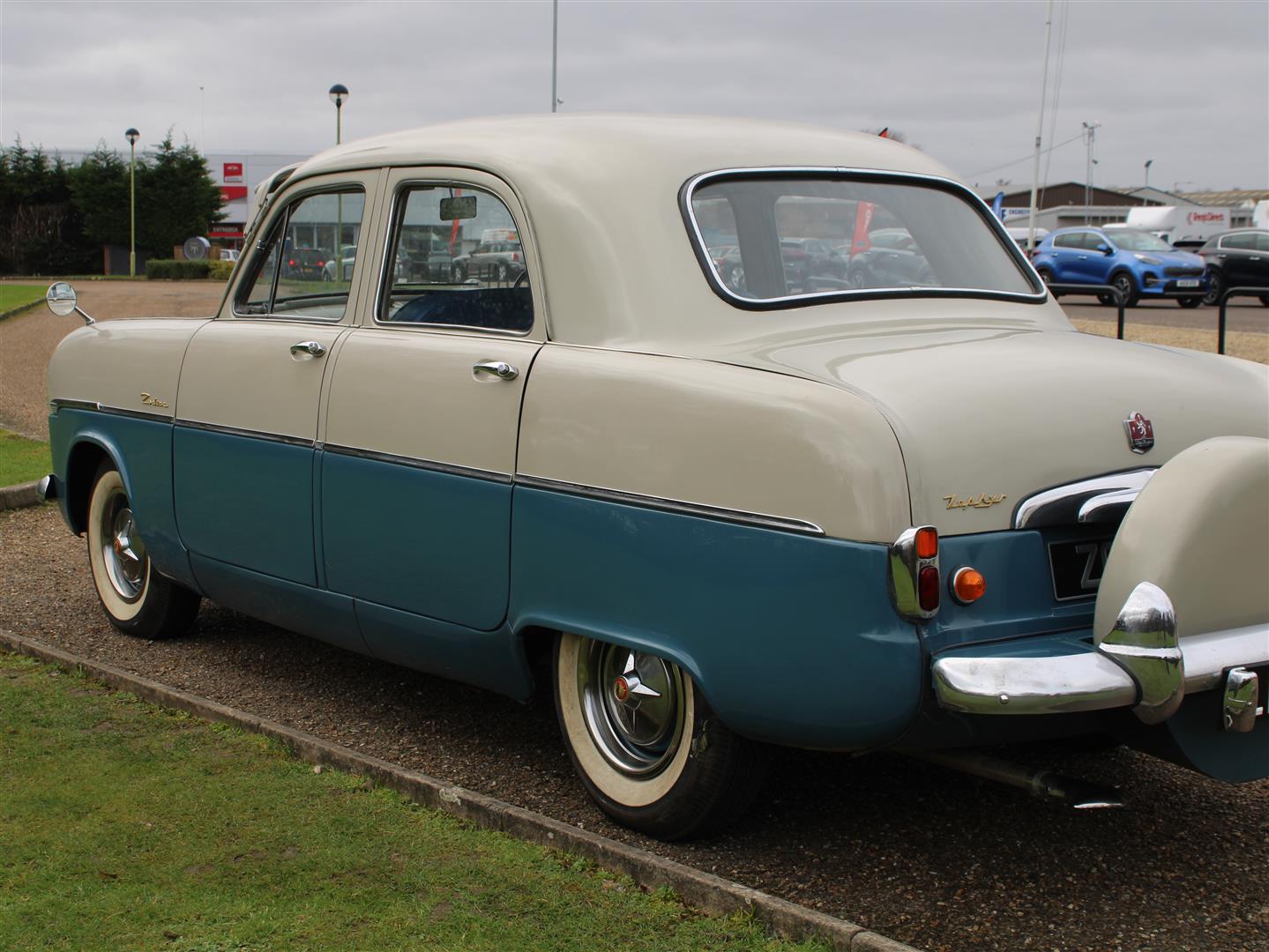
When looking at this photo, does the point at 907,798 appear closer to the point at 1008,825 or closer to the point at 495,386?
the point at 1008,825

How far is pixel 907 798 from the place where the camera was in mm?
4117

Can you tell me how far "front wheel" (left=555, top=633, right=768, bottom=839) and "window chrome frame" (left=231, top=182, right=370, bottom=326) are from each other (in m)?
1.47

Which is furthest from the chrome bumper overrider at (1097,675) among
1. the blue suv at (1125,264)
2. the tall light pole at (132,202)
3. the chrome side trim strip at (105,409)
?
the tall light pole at (132,202)

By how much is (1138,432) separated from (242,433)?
291cm

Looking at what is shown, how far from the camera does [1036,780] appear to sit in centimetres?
339

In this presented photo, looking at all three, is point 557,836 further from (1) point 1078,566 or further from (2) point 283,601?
(2) point 283,601

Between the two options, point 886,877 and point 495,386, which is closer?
point 886,877

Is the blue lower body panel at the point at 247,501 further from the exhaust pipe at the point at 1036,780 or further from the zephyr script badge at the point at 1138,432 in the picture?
the zephyr script badge at the point at 1138,432

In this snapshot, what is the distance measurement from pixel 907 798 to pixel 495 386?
1664 mm

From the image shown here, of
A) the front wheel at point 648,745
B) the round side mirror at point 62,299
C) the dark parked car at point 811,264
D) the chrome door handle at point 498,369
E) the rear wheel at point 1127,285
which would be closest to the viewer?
the front wheel at point 648,745

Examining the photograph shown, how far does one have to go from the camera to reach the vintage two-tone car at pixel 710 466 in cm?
312

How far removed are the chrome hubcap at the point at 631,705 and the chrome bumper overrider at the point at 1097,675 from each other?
0.85 meters

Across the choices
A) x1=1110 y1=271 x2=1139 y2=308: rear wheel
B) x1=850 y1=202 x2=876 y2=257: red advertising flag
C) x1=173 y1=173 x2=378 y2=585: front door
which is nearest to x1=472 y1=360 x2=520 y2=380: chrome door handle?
x1=173 y1=173 x2=378 y2=585: front door

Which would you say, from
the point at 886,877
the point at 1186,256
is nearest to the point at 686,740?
the point at 886,877
